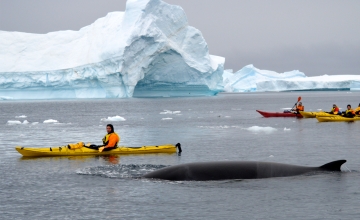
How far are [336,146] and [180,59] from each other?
43.3 metres

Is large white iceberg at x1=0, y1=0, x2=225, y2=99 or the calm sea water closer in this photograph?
the calm sea water

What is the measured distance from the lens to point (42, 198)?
1016 cm

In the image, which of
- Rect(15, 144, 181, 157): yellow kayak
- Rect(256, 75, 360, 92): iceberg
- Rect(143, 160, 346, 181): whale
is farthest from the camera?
Rect(256, 75, 360, 92): iceberg

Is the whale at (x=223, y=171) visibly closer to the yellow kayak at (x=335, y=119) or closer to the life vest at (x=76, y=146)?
the life vest at (x=76, y=146)

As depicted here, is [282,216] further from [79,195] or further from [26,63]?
[26,63]

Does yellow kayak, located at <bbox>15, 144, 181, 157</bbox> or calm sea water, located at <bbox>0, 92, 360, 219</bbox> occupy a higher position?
yellow kayak, located at <bbox>15, 144, 181, 157</bbox>

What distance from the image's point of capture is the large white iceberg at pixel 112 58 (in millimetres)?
56094

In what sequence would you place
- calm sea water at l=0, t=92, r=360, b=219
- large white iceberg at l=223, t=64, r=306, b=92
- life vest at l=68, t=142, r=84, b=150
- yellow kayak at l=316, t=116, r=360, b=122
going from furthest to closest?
large white iceberg at l=223, t=64, r=306, b=92 < yellow kayak at l=316, t=116, r=360, b=122 < life vest at l=68, t=142, r=84, b=150 < calm sea water at l=0, t=92, r=360, b=219

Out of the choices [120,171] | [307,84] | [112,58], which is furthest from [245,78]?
[120,171]

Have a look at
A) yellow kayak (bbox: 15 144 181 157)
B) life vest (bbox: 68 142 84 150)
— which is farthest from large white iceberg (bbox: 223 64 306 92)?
life vest (bbox: 68 142 84 150)

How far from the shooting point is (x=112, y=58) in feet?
181

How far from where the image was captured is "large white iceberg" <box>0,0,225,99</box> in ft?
Answer: 184

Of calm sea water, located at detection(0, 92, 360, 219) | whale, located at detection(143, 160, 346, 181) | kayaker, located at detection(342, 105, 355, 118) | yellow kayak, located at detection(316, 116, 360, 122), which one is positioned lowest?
calm sea water, located at detection(0, 92, 360, 219)

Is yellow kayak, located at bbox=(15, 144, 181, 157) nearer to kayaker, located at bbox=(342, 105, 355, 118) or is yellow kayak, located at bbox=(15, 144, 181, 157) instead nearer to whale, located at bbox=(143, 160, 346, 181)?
whale, located at bbox=(143, 160, 346, 181)
